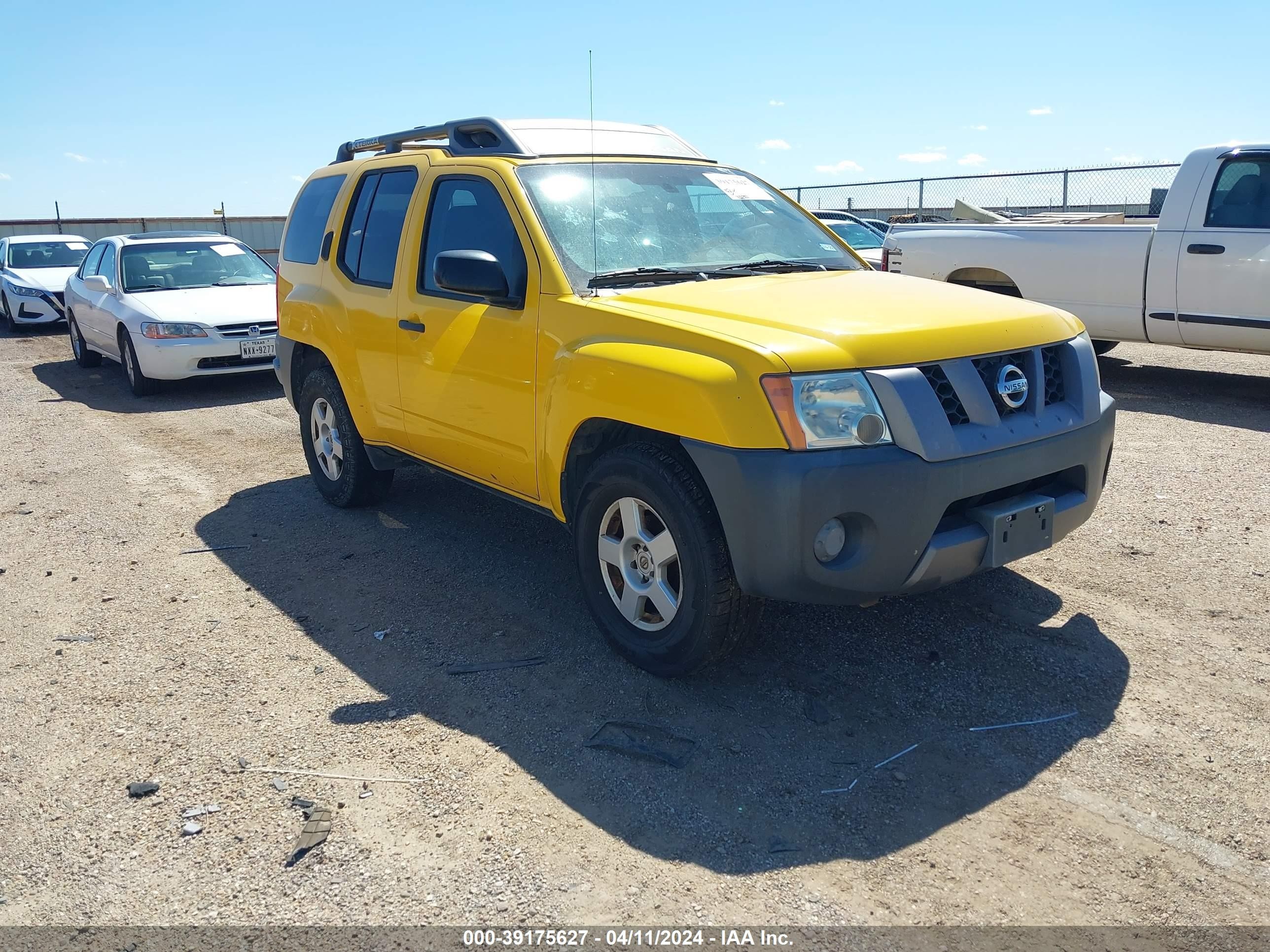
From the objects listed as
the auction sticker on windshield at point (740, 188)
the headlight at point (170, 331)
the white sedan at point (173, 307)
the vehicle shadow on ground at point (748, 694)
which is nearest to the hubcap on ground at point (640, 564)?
the vehicle shadow on ground at point (748, 694)

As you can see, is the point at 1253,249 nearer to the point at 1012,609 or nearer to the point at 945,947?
the point at 1012,609

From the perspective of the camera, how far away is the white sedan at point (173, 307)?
33.1 ft

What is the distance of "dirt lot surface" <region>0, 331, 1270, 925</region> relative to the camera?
2736 mm

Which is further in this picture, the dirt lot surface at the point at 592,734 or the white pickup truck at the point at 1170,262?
the white pickup truck at the point at 1170,262

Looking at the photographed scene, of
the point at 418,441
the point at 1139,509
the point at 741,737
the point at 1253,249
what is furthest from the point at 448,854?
the point at 1253,249

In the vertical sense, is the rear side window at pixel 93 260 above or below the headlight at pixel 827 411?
above

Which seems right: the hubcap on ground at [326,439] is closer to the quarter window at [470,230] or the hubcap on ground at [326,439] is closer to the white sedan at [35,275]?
the quarter window at [470,230]

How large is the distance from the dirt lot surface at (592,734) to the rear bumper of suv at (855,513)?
55 centimetres

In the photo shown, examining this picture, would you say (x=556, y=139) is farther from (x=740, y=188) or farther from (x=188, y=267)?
(x=188, y=267)

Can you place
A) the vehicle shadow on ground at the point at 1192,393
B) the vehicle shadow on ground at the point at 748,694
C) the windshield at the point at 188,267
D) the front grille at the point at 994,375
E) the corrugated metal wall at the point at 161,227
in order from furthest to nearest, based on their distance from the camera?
the corrugated metal wall at the point at 161,227 → the windshield at the point at 188,267 → the vehicle shadow on ground at the point at 1192,393 → the front grille at the point at 994,375 → the vehicle shadow on ground at the point at 748,694

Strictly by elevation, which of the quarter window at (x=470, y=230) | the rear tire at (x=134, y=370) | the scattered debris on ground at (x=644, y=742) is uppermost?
the quarter window at (x=470, y=230)

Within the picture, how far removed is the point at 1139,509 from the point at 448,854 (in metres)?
4.39

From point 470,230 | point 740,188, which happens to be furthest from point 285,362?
point 740,188

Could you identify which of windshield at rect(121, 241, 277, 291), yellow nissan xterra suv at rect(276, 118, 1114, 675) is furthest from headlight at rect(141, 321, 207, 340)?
yellow nissan xterra suv at rect(276, 118, 1114, 675)
